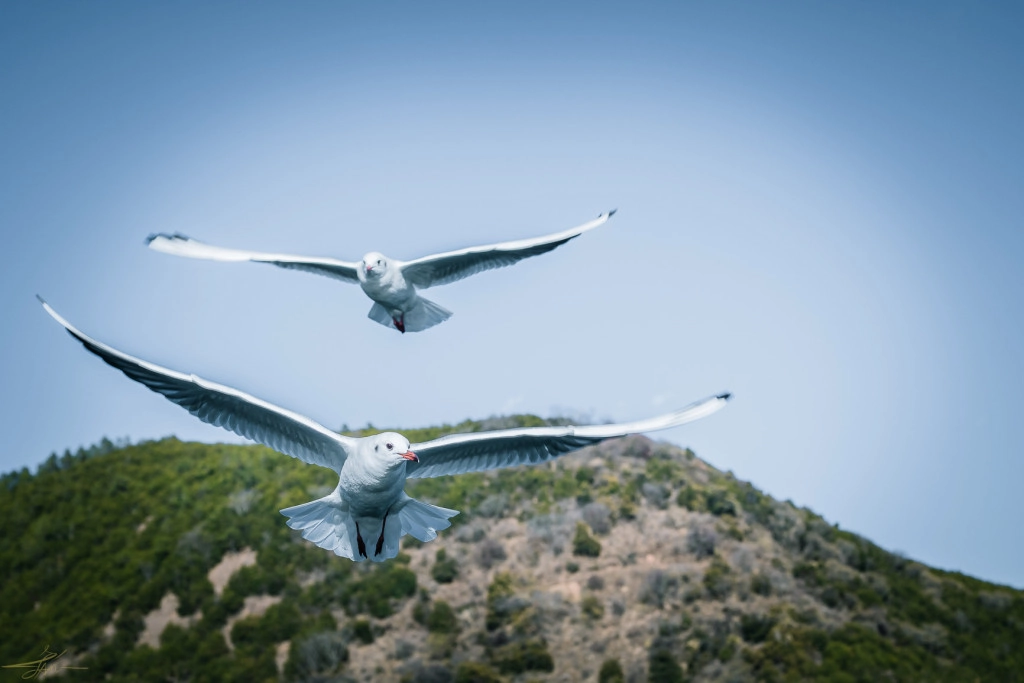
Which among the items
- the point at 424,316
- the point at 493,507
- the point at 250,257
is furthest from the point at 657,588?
the point at 250,257

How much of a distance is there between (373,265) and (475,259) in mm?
1666

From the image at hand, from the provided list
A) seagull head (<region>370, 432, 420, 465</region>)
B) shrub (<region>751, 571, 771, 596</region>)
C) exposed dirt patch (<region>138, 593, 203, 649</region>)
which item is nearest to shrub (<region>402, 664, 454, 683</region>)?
exposed dirt patch (<region>138, 593, 203, 649</region>)

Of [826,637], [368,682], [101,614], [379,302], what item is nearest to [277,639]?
[368,682]

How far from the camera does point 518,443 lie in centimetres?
1160

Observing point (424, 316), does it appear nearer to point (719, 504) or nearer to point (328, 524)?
point (328, 524)

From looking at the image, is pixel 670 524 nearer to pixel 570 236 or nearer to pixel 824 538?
pixel 824 538

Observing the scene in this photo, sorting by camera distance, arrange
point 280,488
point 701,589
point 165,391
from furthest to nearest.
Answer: point 280,488
point 701,589
point 165,391

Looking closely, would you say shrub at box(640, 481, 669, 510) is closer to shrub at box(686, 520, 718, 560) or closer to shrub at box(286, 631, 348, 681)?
shrub at box(686, 520, 718, 560)

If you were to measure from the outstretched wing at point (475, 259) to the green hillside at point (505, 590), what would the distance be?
570 inches

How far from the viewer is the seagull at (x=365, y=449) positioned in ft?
33.9

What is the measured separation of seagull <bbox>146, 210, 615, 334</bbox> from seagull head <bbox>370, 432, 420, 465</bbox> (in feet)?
14.1

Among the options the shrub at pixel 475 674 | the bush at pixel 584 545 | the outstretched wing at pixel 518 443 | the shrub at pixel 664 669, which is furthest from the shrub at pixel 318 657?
the outstretched wing at pixel 518 443

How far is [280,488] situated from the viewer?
36625mm

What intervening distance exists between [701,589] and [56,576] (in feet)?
68.5
